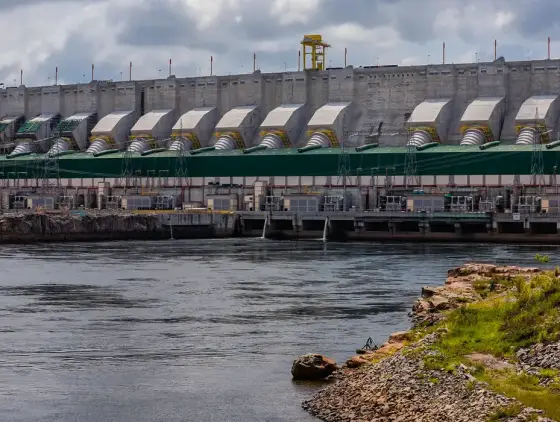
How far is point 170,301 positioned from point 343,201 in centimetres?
6397

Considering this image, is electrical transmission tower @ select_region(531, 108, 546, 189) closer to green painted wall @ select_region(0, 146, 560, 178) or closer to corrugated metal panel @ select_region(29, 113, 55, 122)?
green painted wall @ select_region(0, 146, 560, 178)

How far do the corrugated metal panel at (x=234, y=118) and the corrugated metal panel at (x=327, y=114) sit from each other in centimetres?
855

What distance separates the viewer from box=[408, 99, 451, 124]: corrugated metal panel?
4636 inches

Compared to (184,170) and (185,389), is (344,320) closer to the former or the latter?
(185,389)

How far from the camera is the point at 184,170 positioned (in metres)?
126

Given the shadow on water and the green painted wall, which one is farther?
the green painted wall

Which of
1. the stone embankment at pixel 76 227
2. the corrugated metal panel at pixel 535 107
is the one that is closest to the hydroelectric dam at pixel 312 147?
the corrugated metal panel at pixel 535 107

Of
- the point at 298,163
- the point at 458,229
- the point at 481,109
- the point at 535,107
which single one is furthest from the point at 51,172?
the point at 535,107

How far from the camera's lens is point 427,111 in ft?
389

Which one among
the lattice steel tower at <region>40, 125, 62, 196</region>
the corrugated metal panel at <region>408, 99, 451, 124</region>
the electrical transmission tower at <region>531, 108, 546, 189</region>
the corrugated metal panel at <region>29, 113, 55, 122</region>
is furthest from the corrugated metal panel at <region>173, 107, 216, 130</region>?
the electrical transmission tower at <region>531, 108, 546, 189</region>

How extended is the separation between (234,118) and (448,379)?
10834cm

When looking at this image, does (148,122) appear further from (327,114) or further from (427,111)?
(427,111)

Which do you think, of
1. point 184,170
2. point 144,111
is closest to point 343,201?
point 184,170

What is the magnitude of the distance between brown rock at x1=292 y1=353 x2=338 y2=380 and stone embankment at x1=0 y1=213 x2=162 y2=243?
69.6m
